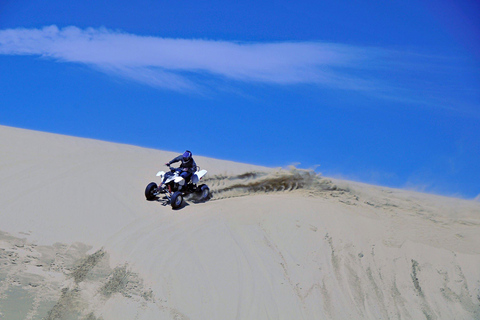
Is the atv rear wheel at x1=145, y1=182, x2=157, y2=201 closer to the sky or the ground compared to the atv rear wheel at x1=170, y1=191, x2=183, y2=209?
closer to the sky

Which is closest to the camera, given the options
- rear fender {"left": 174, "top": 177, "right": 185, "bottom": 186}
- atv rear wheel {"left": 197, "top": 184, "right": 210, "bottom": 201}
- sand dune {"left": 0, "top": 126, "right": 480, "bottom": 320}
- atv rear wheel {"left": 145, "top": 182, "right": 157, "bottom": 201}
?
sand dune {"left": 0, "top": 126, "right": 480, "bottom": 320}

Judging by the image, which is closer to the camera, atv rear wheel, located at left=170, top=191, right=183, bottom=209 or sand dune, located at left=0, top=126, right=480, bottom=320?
sand dune, located at left=0, top=126, right=480, bottom=320

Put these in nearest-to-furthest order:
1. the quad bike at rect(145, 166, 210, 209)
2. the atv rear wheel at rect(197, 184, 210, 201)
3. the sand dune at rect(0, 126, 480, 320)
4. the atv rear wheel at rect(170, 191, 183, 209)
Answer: the sand dune at rect(0, 126, 480, 320)
the atv rear wheel at rect(170, 191, 183, 209)
the quad bike at rect(145, 166, 210, 209)
the atv rear wheel at rect(197, 184, 210, 201)

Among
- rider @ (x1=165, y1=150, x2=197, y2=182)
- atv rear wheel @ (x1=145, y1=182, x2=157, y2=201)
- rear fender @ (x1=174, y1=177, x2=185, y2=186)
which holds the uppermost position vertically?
rider @ (x1=165, y1=150, x2=197, y2=182)

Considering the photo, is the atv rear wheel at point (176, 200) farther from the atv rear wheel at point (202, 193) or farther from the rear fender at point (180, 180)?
the atv rear wheel at point (202, 193)

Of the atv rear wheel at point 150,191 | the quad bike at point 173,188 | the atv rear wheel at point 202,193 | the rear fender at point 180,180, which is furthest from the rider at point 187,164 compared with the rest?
the atv rear wheel at point 150,191

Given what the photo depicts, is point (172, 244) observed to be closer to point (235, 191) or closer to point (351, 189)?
point (235, 191)

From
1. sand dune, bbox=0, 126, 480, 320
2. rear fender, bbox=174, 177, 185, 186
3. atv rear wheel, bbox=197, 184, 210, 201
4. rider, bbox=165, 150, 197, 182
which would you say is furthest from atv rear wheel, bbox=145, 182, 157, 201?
atv rear wheel, bbox=197, 184, 210, 201

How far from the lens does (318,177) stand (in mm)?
15797

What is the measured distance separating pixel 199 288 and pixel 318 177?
7.47 metres

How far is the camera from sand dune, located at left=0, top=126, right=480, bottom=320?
9.10 m

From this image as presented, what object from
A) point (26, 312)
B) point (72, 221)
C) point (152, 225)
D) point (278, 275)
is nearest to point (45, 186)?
point (72, 221)

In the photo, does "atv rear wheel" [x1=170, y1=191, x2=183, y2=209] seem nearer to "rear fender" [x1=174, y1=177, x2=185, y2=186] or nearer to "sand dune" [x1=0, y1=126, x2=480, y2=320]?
"sand dune" [x1=0, y1=126, x2=480, y2=320]

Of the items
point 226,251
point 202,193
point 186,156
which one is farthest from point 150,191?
point 226,251
